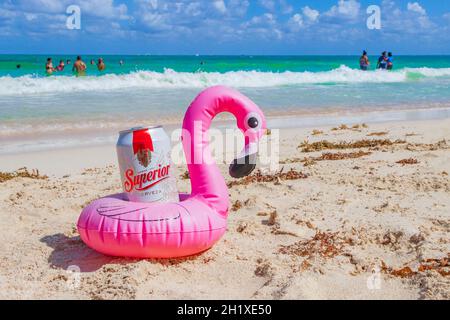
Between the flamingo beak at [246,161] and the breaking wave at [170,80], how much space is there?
15122 mm

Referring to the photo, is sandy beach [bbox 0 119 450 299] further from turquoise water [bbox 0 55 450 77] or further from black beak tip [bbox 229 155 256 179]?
turquoise water [bbox 0 55 450 77]

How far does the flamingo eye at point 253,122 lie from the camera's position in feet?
11.5

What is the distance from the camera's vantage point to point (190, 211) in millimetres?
3414

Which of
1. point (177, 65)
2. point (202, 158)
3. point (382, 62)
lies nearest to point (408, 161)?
point (202, 158)

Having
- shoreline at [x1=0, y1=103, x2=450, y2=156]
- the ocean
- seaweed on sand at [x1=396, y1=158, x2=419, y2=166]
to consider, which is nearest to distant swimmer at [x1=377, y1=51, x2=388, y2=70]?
the ocean

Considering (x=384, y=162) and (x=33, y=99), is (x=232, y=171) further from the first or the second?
(x=33, y=99)

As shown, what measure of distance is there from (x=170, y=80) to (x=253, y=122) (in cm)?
1966

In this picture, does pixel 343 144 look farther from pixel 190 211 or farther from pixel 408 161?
pixel 190 211

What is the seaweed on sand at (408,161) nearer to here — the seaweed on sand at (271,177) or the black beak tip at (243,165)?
the seaweed on sand at (271,177)

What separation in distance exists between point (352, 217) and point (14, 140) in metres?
6.30

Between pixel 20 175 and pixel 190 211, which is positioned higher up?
pixel 190 211
